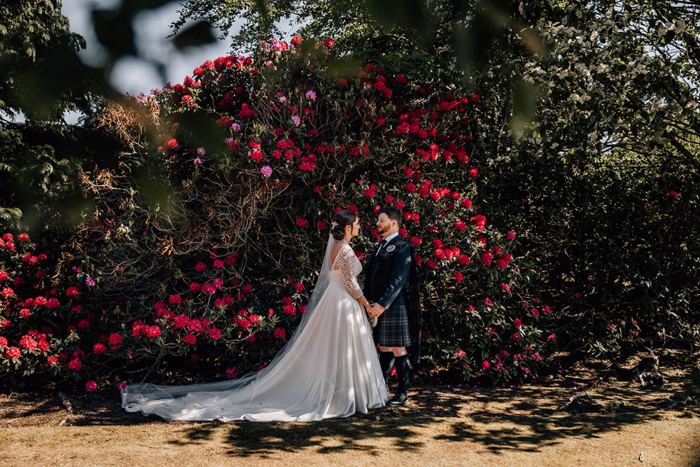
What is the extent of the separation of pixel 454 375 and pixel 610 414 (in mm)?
1545

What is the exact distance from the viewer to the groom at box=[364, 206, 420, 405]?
4.43m

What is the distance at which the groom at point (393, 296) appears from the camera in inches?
174

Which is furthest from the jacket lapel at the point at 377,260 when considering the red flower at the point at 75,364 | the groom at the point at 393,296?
the red flower at the point at 75,364

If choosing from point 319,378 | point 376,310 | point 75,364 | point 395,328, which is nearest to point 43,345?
point 75,364

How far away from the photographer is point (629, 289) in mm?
6012

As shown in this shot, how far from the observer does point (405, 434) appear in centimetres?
396

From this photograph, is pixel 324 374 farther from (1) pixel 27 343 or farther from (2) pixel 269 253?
(1) pixel 27 343

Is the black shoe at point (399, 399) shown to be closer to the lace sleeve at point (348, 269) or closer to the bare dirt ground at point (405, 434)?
the bare dirt ground at point (405, 434)

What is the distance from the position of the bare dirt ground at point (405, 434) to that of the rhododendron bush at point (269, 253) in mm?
518

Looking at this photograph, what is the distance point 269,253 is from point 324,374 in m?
1.38

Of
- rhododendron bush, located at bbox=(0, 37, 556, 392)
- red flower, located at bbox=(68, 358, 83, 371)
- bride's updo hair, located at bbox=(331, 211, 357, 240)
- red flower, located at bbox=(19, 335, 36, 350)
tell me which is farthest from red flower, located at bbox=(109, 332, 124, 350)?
bride's updo hair, located at bbox=(331, 211, 357, 240)

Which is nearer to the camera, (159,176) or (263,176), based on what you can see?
(159,176)

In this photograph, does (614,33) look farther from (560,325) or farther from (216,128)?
(216,128)

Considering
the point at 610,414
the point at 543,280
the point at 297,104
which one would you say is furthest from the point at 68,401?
the point at 543,280
